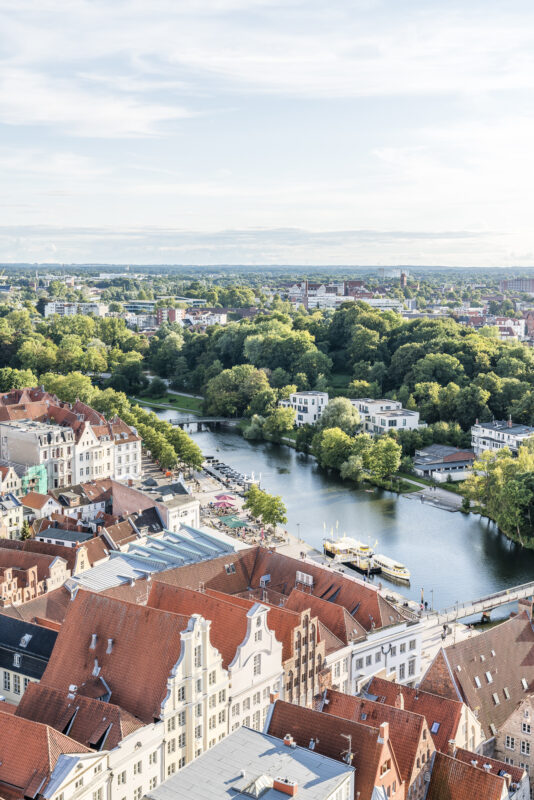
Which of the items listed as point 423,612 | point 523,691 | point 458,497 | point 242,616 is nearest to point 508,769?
point 523,691

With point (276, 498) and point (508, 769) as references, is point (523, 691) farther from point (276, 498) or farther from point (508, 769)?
point (276, 498)

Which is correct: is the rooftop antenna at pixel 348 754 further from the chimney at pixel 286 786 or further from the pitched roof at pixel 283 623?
the pitched roof at pixel 283 623

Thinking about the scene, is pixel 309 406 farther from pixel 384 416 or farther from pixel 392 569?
pixel 392 569

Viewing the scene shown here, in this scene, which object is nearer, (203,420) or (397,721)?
(397,721)

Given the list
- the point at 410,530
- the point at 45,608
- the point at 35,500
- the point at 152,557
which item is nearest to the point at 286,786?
the point at 45,608

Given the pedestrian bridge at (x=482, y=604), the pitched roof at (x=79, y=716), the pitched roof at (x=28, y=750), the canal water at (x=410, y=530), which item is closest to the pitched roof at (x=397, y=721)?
the pitched roof at (x=79, y=716)

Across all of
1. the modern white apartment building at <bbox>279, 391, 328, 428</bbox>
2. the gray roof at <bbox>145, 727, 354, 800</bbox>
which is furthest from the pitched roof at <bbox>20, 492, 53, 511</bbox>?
the modern white apartment building at <bbox>279, 391, 328, 428</bbox>
